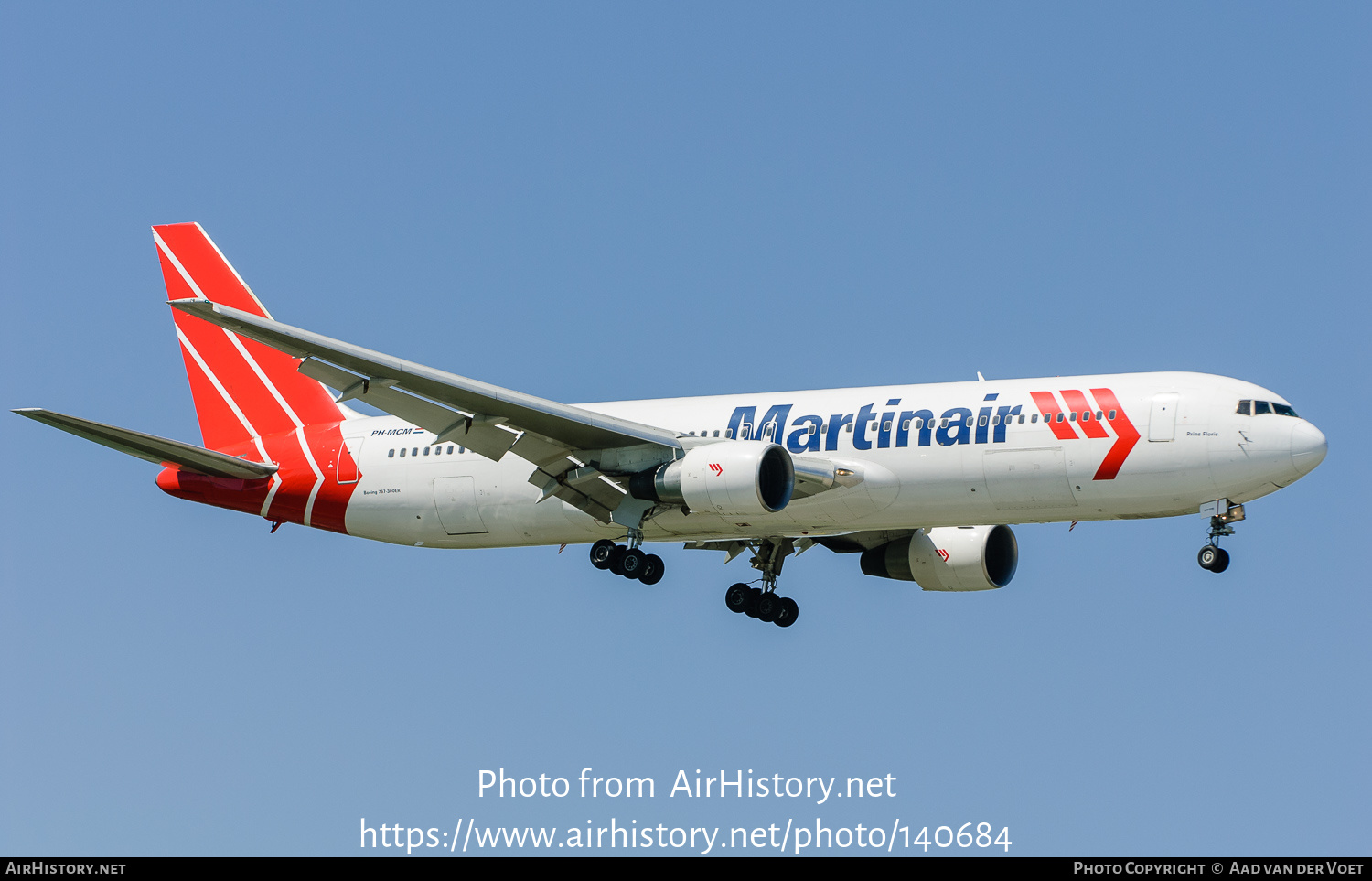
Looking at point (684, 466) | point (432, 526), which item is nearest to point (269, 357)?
point (432, 526)

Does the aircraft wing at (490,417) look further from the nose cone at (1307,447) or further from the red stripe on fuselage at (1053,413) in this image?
the nose cone at (1307,447)

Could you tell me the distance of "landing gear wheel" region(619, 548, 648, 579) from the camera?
1426 inches

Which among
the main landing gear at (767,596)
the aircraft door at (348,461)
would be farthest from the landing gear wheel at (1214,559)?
the aircraft door at (348,461)

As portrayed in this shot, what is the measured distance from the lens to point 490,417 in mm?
34344

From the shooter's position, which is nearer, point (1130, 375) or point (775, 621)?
point (1130, 375)

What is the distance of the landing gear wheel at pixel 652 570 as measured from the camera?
36312mm

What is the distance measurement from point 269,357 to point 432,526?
7173 millimetres

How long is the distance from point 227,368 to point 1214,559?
2448 cm

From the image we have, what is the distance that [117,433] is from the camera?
35406 mm

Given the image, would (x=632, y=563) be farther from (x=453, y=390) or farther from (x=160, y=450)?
(x=160, y=450)

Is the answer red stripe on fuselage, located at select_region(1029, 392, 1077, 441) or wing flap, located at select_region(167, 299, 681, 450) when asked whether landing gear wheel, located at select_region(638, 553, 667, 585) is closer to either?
wing flap, located at select_region(167, 299, 681, 450)

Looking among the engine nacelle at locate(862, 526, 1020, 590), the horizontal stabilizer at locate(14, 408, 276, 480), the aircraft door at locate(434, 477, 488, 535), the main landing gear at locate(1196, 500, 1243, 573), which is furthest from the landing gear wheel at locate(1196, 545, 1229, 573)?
the horizontal stabilizer at locate(14, 408, 276, 480)

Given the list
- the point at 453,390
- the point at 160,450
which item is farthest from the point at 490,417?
the point at 160,450

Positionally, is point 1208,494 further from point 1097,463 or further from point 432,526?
point 432,526
